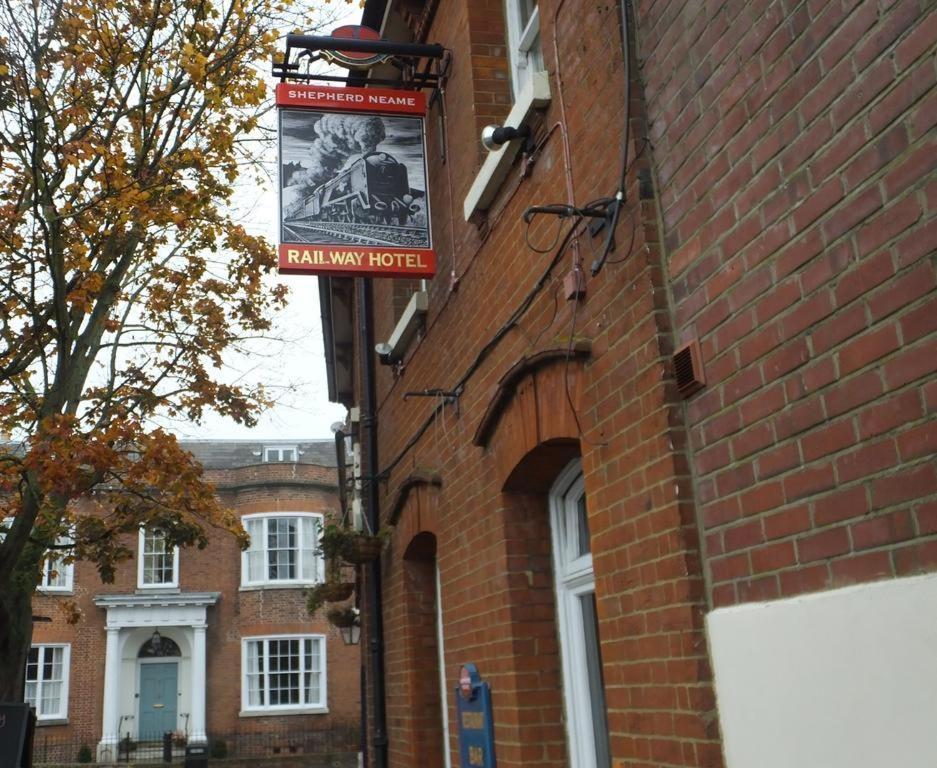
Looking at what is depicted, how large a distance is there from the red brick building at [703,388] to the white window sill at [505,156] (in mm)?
18

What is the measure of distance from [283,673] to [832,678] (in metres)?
30.2

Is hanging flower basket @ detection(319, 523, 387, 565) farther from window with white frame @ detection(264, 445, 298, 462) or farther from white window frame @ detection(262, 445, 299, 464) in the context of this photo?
window with white frame @ detection(264, 445, 298, 462)

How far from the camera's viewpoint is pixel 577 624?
526 cm

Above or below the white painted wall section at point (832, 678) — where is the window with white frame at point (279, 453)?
above

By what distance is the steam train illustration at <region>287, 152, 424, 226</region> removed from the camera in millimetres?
6531

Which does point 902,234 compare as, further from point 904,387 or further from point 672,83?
point 672,83

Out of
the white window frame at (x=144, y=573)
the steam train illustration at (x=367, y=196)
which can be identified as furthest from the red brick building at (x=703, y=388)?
the white window frame at (x=144, y=573)

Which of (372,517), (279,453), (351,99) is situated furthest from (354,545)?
(279,453)

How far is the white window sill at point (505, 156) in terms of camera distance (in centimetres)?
519

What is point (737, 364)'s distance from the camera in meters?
3.41

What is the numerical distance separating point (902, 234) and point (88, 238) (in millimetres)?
8916

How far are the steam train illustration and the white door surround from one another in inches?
1034

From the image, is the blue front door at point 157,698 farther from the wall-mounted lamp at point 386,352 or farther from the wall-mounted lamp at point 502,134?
the wall-mounted lamp at point 502,134

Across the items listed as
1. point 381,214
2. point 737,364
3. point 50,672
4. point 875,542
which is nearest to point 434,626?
point 381,214
